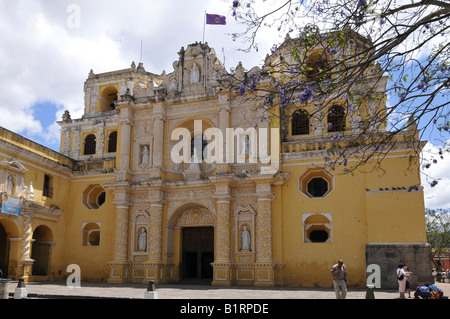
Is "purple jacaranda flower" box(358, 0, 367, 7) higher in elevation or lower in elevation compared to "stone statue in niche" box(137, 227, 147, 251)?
higher

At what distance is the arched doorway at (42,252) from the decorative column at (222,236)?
8.06 meters

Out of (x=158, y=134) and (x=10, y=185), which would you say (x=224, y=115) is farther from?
(x=10, y=185)

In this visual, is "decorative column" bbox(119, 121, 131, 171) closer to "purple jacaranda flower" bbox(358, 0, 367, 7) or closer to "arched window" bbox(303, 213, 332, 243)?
"arched window" bbox(303, 213, 332, 243)

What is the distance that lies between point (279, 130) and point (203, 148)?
383 cm

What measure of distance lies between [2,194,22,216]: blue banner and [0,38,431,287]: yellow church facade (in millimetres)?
193

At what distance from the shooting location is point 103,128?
81.9 feet

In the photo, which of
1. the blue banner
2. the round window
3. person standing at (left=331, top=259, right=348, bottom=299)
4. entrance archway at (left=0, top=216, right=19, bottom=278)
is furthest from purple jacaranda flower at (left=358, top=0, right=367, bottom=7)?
entrance archway at (left=0, top=216, right=19, bottom=278)

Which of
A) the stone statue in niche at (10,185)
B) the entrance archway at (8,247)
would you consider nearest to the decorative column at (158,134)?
the stone statue in niche at (10,185)

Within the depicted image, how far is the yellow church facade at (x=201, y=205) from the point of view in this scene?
1755 cm

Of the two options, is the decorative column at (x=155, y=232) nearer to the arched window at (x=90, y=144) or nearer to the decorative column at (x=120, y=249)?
the decorative column at (x=120, y=249)

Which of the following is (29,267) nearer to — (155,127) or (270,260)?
(155,127)

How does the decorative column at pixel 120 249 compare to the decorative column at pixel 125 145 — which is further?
the decorative column at pixel 125 145

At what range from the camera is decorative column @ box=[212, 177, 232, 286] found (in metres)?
18.4
